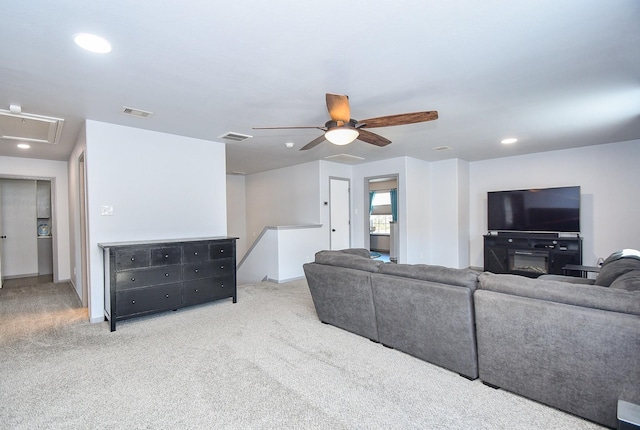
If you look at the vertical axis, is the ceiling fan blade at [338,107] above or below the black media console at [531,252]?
above

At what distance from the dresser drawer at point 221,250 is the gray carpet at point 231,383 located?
92 centimetres

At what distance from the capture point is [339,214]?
7.16 metres

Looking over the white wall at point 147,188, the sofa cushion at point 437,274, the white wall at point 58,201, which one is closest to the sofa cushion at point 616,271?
the sofa cushion at point 437,274

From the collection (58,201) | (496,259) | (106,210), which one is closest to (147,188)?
(106,210)

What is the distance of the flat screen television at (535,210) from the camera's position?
18.3 feet

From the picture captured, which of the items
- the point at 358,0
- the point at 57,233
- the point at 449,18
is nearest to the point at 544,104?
the point at 449,18

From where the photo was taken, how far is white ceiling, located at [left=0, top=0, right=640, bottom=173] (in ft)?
5.98

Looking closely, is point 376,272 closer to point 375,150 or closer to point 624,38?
point 624,38

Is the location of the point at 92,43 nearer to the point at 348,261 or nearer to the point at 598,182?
the point at 348,261

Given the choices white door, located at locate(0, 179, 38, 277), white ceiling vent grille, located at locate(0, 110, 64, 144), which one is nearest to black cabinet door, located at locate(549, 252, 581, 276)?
white ceiling vent grille, located at locate(0, 110, 64, 144)

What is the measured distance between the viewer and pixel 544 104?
11.1 feet

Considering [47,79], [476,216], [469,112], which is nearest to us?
[47,79]

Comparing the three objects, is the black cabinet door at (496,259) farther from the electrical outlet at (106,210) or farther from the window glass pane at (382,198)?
the electrical outlet at (106,210)

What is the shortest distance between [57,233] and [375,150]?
619 centimetres
